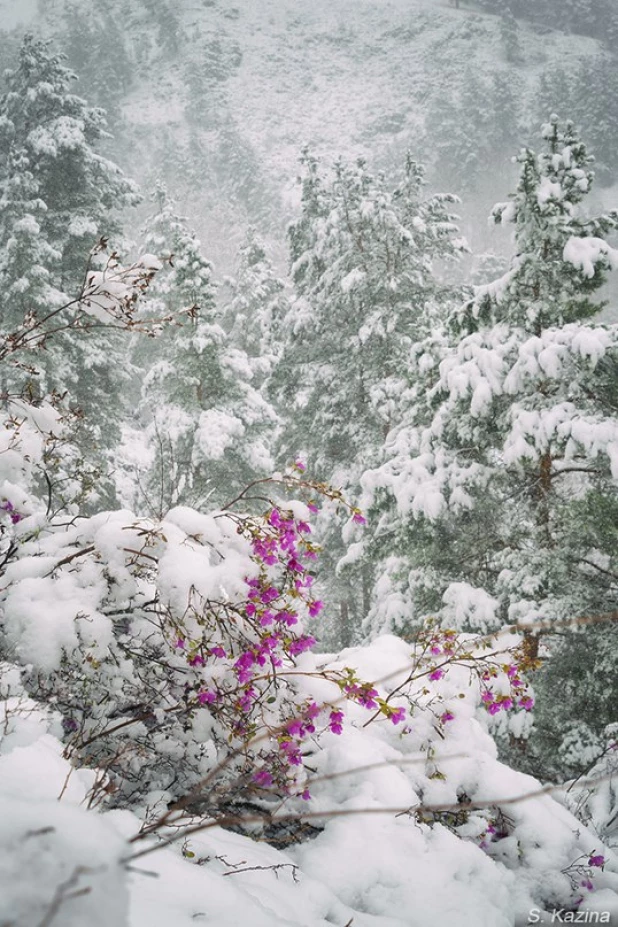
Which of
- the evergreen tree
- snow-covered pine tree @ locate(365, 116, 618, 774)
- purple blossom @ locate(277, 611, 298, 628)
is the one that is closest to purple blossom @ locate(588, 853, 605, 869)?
purple blossom @ locate(277, 611, 298, 628)

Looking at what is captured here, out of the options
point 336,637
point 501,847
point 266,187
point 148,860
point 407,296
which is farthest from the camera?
point 266,187

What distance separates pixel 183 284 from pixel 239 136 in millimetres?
64677

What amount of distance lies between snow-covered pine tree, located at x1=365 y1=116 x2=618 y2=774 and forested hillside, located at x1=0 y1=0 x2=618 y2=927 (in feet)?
0.15

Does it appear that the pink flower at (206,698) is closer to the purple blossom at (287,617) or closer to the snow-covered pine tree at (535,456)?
the purple blossom at (287,617)

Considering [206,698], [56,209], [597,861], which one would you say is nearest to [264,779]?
[206,698]

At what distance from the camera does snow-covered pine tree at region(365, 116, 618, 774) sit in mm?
5949

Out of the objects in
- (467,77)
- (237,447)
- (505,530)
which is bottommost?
(237,447)

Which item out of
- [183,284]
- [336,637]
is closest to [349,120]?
[183,284]

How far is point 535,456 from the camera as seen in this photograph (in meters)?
5.92

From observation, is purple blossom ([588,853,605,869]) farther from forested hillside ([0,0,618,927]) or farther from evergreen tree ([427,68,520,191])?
evergreen tree ([427,68,520,191])

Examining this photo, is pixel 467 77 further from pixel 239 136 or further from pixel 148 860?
pixel 148 860

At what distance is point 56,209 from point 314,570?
11626 millimetres

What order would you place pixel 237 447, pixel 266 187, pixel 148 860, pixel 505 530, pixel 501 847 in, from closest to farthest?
1. pixel 148 860
2. pixel 501 847
3. pixel 505 530
4. pixel 237 447
5. pixel 266 187

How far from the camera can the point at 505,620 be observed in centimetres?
693
